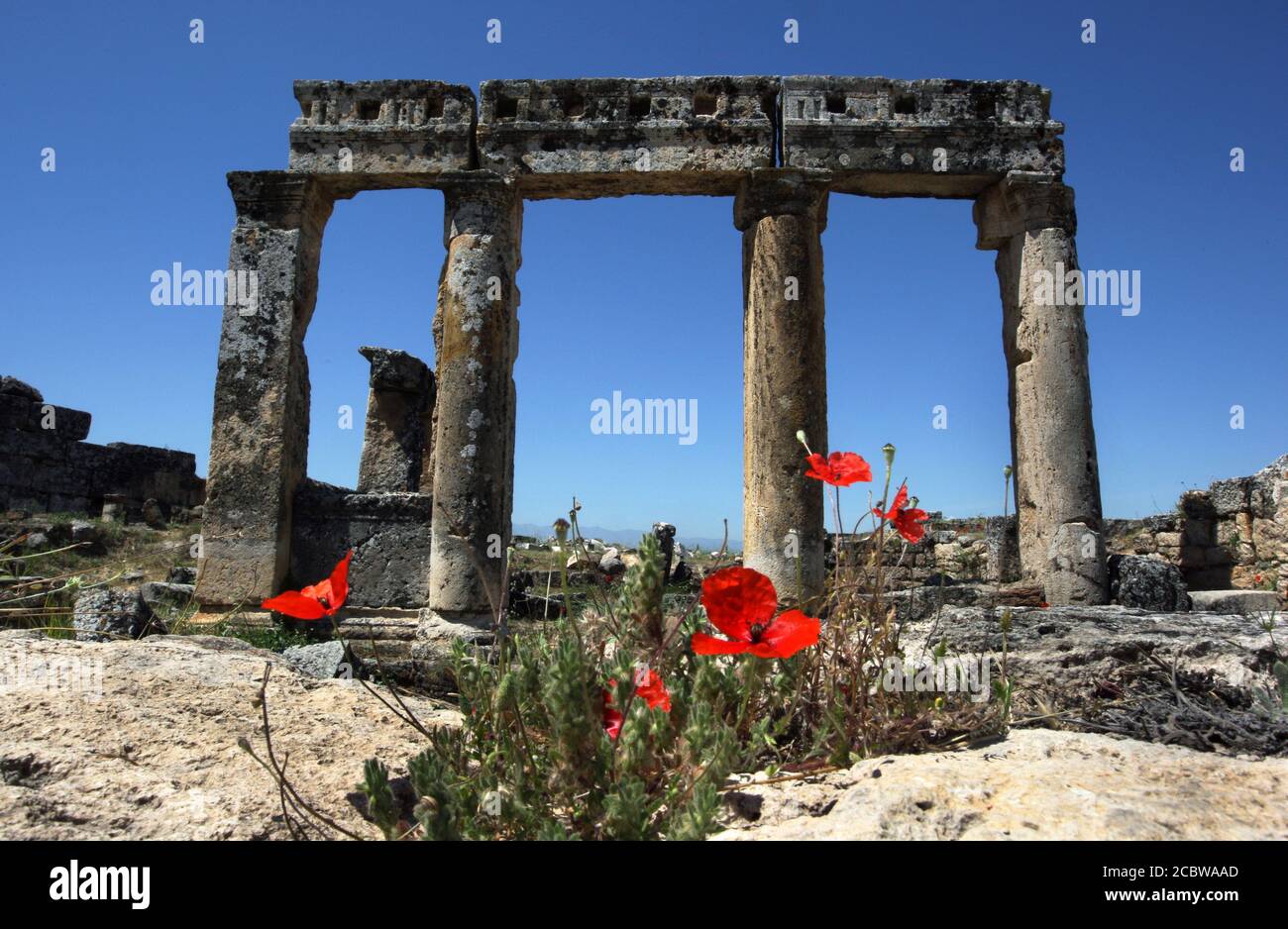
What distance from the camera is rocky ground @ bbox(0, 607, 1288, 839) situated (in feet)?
5.06

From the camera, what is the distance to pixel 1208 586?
12.2 metres

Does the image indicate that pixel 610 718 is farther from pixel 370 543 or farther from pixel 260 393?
pixel 260 393

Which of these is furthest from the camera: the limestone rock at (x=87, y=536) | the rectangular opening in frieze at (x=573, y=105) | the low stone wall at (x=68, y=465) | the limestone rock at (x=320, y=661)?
the low stone wall at (x=68, y=465)

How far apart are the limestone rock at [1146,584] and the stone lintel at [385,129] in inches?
284

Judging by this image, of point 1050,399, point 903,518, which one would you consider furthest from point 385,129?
point 903,518

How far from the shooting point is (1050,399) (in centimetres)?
747

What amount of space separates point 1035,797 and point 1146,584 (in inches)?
271

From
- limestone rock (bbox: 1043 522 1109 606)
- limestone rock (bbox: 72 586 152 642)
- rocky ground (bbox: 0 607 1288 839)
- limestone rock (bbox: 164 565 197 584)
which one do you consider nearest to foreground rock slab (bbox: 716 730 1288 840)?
rocky ground (bbox: 0 607 1288 839)

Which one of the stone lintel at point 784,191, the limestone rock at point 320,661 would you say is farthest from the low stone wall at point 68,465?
the stone lintel at point 784,191

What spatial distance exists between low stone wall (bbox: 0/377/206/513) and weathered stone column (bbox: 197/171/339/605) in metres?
10.0

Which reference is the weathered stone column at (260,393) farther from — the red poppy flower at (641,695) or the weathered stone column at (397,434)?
the red poppy flower at (641,695)

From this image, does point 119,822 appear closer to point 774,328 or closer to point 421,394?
point 774,328

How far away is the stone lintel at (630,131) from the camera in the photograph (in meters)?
7.66

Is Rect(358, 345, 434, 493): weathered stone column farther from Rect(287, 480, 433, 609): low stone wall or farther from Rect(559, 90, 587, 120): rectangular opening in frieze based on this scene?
Rect(559, 90, 587, 120): rectangular opening in frieze
